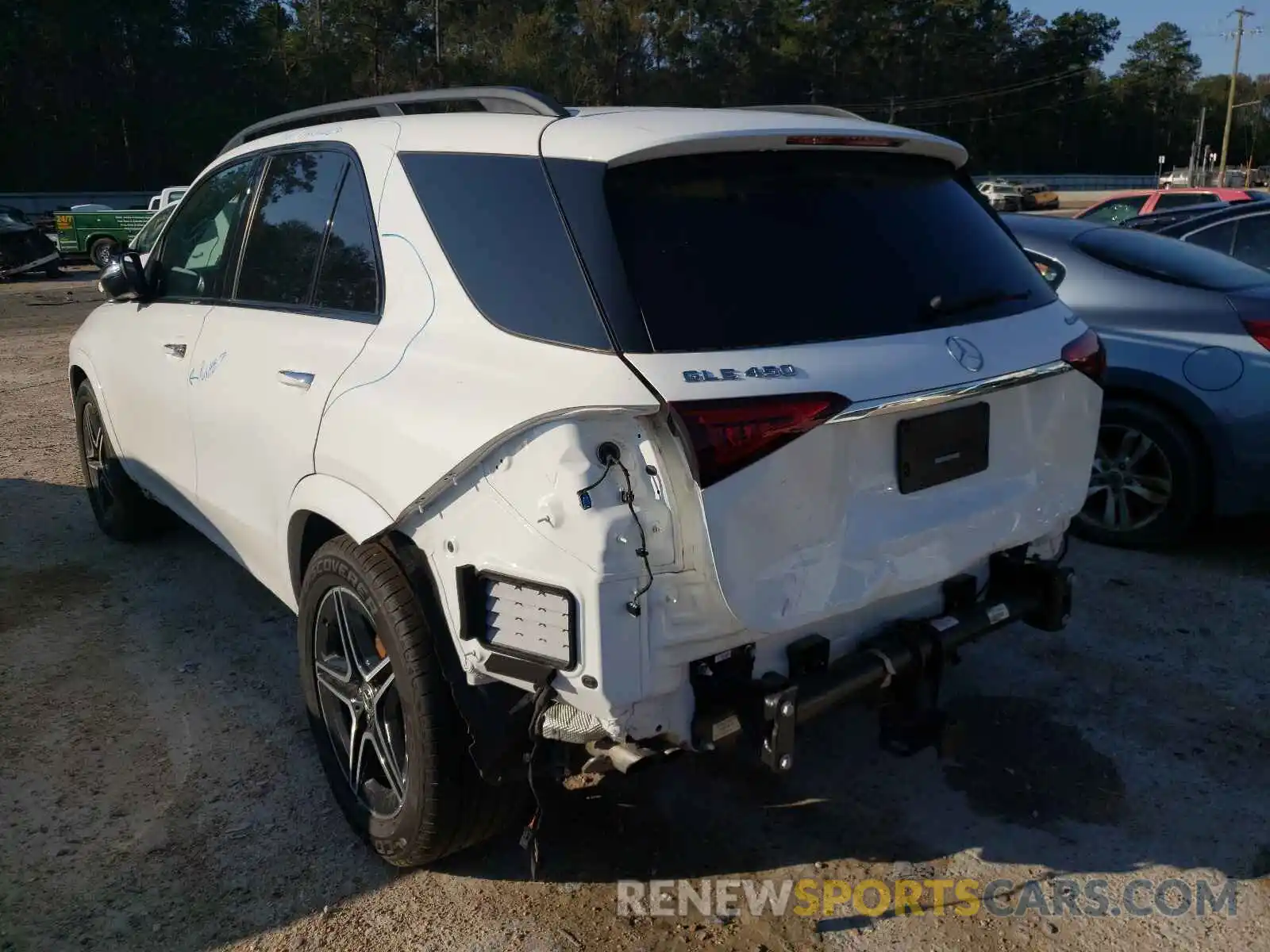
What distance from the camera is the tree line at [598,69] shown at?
49.4 metres

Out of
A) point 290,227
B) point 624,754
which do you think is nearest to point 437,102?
point 290,227

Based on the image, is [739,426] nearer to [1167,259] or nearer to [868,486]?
[868,486]

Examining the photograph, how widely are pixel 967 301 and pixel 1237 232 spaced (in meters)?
5.48

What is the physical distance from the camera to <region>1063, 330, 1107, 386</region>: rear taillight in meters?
3.02

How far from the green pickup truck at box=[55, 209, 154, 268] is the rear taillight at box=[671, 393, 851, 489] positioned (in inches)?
1054

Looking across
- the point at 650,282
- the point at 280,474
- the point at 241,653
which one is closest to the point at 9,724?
the point at 241,653

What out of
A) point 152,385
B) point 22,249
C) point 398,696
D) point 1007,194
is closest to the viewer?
point 398,696

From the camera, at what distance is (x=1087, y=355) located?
310cm

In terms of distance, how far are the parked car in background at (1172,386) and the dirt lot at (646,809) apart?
0.62m

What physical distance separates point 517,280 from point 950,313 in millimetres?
1113

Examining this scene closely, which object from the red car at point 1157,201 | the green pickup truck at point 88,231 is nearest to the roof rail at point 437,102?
the red car at point 1157,201

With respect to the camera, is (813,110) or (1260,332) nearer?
(813,110)

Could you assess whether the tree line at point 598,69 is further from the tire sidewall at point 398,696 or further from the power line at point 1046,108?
the tire sidewall at point 398,696

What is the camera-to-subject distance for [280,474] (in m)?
3.24
